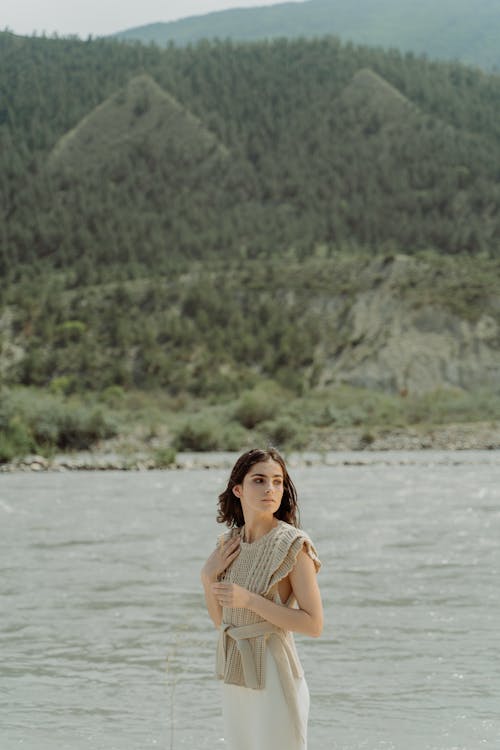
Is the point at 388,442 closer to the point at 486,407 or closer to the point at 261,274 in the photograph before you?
the point at 486,407

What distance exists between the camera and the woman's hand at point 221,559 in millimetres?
3488

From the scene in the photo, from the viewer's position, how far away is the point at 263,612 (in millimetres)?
3365

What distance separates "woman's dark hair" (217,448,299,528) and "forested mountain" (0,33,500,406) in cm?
5116

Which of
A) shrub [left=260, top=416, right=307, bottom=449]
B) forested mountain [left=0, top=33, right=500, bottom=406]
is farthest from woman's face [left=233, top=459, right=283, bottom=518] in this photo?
Answer: forested mountain [left=0, top=33, right=500, bottom=406]

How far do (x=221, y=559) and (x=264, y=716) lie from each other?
1.42 ft

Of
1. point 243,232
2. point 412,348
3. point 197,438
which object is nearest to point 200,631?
point 197,438

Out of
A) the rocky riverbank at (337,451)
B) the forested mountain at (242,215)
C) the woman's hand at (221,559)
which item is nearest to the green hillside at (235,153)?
the forested mountain at (242,215)

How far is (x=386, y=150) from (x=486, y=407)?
4002cm

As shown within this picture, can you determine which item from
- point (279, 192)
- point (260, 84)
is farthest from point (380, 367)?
point (260, 84)

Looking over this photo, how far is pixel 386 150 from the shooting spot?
86.6 metres

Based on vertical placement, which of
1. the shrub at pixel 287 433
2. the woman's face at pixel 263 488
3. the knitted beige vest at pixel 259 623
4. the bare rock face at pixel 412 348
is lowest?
the bare rock face at pixel 412 348

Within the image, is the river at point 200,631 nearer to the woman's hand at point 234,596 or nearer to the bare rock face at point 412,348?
the woman's hand at point 234,596

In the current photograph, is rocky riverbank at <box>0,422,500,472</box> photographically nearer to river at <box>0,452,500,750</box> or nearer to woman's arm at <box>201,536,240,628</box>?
river at <box>0,452,500,750</box>

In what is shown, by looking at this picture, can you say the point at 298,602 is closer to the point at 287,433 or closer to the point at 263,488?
the point at 263,488
